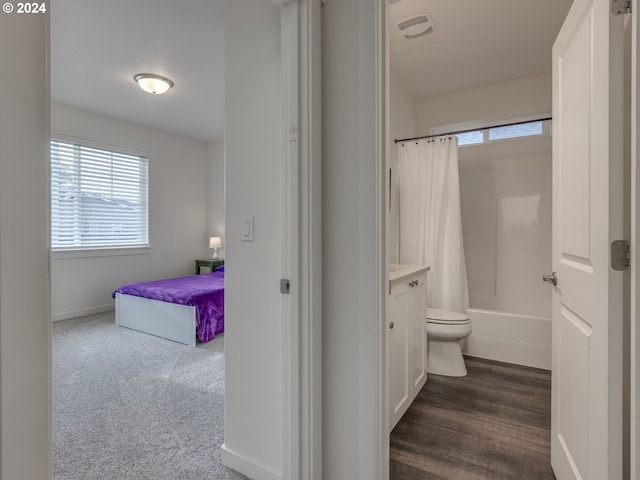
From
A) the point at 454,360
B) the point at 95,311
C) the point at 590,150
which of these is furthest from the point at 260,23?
the point at 95,311

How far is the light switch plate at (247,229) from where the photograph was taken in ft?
4.91

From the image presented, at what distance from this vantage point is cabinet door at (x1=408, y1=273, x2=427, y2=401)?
6.79 feet

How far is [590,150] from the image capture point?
1148mm

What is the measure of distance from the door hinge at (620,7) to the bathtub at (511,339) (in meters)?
2.42

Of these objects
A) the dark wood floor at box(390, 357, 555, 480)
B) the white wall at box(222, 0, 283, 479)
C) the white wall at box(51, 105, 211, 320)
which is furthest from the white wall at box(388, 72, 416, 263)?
the white wall at box(51, 105, 211, 320)

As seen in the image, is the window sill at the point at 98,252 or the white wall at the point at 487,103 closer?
the white wall at the point at 487,103

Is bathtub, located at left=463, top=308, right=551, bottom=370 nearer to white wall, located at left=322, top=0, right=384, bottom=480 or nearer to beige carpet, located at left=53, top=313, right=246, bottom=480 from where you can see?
white wall, located at left=322, top=0, right=384, bottom=480

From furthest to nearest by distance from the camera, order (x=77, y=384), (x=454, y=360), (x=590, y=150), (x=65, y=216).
→ (x=65, y=216)
(x=454, y=360)
(x=77, y=384)
(x=590, y=150)

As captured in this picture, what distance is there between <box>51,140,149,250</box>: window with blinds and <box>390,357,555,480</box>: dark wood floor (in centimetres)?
433

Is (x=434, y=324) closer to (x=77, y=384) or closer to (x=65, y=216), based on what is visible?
(x=77, y=384)

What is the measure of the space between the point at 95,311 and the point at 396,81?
4.76 metres

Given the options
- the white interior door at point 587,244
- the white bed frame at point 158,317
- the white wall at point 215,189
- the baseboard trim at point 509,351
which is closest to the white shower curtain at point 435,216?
the baseboard trim at point 509,351

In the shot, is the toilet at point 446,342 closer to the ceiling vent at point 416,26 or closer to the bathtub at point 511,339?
the bathtub at point 511,339

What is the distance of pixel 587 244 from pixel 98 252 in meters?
5.13
